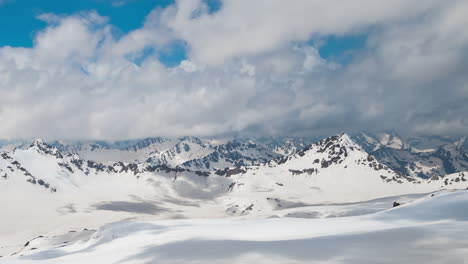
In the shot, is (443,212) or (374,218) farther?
(374,218)

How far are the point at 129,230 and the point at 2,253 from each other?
550 feet

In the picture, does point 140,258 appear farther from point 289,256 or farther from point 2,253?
point 2,253

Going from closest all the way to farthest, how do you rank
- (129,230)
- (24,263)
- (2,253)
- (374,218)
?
(374,218) → (24,263) → (129,230) → (2,253)

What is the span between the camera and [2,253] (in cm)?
16450

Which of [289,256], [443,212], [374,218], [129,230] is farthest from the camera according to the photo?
[129,230]

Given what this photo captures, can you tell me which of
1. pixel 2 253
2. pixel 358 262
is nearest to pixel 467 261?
pixel 358 262

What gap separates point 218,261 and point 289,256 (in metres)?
3.59

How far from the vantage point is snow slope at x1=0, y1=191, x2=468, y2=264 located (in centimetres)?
1590

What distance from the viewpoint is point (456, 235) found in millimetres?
17453

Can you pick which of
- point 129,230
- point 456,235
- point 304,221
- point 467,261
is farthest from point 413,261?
point 129,230

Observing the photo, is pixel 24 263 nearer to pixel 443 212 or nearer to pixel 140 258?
pixel 140 258

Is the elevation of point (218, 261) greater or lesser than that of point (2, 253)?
greater

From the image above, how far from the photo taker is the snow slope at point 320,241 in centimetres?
1590

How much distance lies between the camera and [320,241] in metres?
20.0
